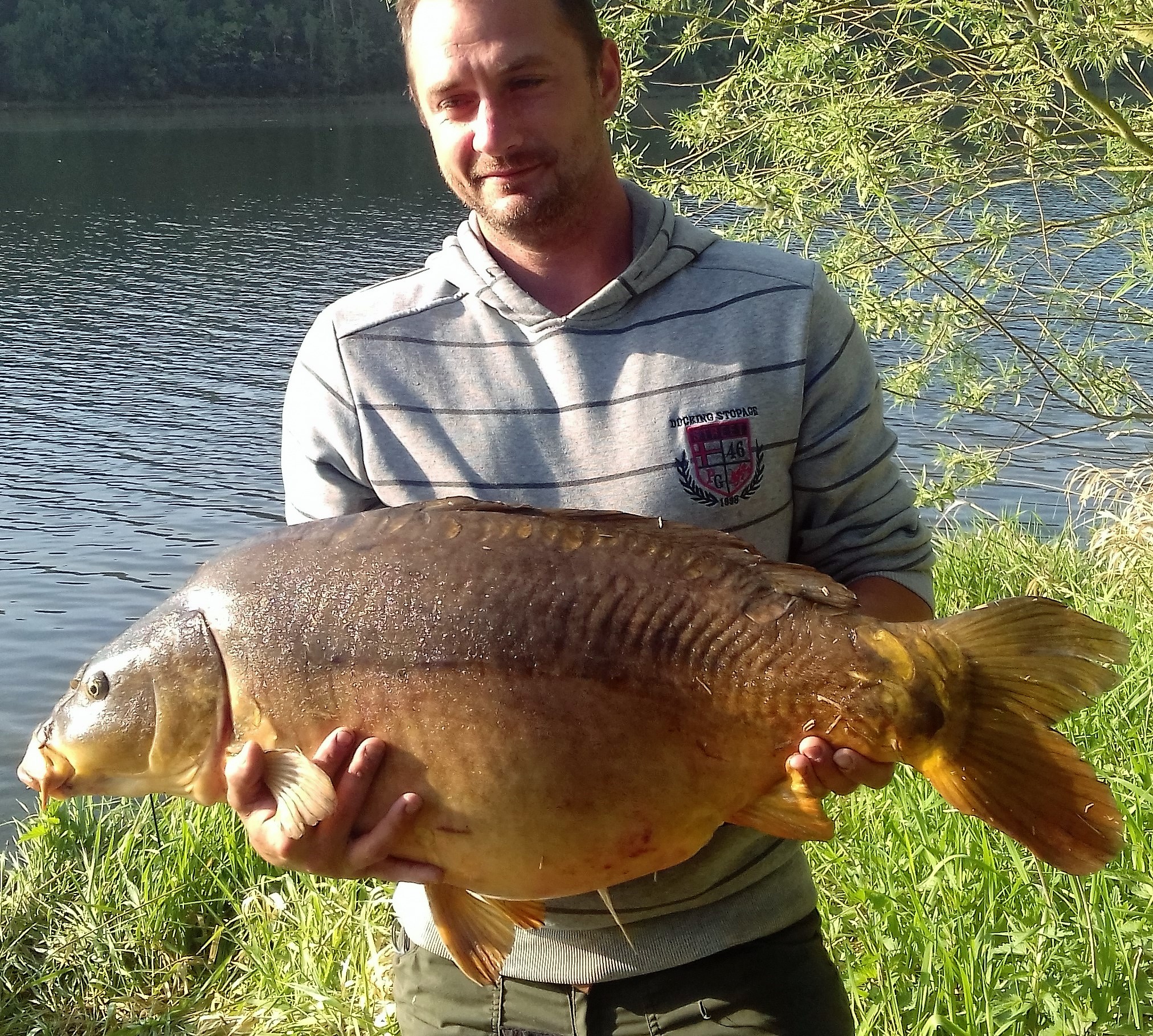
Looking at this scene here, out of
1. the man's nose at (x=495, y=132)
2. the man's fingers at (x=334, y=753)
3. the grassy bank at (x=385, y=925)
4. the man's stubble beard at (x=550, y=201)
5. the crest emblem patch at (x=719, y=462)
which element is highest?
the man's nose at (x=495, y=132)

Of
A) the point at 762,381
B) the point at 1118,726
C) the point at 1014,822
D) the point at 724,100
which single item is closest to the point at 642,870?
the point at 1014,822

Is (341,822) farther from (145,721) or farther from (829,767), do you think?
(829,767)

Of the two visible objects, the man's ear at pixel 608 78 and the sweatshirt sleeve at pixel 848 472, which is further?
the man's ear at pixel 608 78

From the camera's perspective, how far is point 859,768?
1.86 metres

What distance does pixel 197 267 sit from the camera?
78.5 feet

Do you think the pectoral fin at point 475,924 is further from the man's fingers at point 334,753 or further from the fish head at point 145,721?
the fish head at point 145,721

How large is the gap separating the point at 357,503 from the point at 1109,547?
558cm

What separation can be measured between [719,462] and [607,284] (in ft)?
1.23

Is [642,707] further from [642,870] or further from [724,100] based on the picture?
[724,100]

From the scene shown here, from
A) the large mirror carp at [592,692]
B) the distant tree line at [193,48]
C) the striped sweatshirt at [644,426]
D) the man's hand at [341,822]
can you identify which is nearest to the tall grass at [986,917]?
the striped sweatshirt at [644,426]

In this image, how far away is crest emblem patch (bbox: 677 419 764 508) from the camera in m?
2.15

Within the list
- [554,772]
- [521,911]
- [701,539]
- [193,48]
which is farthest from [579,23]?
[193,48]

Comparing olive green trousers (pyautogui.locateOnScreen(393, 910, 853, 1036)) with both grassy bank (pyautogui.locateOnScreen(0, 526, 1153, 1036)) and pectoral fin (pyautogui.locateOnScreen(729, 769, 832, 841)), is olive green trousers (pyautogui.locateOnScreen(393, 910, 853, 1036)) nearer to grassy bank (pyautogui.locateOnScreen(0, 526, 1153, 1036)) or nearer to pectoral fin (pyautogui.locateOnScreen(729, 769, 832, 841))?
pectoral fin (pyautogui.locateOnScreen(729, 769, 832, 841))

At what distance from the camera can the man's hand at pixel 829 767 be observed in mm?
1856
